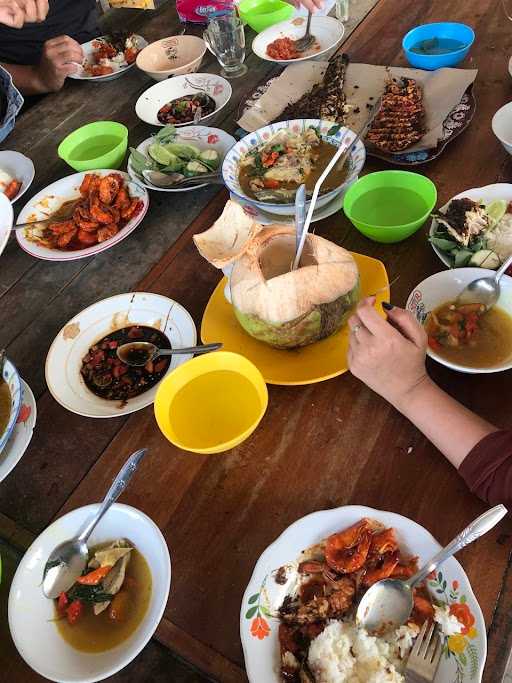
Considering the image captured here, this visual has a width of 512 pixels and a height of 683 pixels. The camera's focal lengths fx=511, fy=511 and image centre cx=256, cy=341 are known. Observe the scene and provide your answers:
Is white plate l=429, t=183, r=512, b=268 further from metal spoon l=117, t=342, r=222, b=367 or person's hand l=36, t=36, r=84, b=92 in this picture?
person's hand l=36, t=36, r=84, b=92

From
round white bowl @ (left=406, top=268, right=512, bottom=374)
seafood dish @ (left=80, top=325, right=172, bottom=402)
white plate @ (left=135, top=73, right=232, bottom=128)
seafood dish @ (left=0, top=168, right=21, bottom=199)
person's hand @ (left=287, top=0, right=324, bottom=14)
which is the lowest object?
seafood dish @ (left=80, top=325, right=172, bottom=402)

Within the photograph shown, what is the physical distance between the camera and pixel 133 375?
1.26 metres

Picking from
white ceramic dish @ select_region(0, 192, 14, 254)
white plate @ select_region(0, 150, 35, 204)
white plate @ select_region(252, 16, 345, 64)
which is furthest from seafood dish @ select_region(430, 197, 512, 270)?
white plate @ select_region(0, 150, 35, 204)

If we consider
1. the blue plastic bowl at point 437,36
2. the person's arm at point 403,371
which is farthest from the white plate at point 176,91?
the person's arm at point 403,371

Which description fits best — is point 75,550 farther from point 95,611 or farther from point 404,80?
point 404,80

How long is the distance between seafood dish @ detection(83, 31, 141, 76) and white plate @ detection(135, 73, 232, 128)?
336 mm

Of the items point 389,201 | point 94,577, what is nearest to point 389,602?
point 94,577

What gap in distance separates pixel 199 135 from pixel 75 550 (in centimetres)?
141

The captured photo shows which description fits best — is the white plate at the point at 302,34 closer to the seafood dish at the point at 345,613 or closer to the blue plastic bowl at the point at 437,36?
the blue plastic bowl at the point at 437,36

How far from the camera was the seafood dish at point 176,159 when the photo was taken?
1656 millimetres

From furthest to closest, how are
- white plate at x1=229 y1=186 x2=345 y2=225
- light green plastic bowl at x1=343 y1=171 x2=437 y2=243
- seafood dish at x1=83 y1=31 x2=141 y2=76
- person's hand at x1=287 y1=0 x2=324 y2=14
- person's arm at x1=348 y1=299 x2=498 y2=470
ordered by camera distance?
seafood dish at x1=83 y1=31 x2=141 y2=76, person's hand at x1=287 y1=0 x2=324 y2=14, white plate at x1=229 y1=186 x2=345 y2=225, light green plastic bowl at x1=343 y1=171 x2=437 y2=243, person's arm at x1=348 y1=299 x2=498 y2=470

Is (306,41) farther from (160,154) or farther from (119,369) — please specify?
(119,369)

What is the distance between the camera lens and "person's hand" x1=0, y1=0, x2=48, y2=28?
2.15 metres

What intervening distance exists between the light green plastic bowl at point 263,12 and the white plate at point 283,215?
1.18 metres
